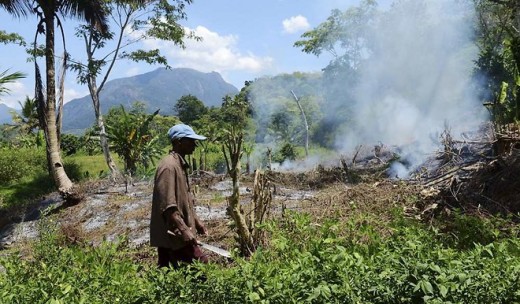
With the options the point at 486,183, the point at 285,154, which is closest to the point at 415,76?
the point at 285,154

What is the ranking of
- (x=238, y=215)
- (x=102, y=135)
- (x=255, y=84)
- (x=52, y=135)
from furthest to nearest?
1. (x=255, y=84)
2. (x=102, y=135)
3. (x=52, y=135)
4. (x=238, y=215)

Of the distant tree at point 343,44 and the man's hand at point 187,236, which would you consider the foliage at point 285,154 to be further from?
the man's hand at point 187,236

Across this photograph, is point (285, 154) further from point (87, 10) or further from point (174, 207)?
point (174, 207)

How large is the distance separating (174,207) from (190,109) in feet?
135

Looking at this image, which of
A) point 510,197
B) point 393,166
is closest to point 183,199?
point 510,197

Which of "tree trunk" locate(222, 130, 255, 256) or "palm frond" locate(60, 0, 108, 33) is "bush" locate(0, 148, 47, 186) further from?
"tree trunk" locate(222, 130, 255, 256)

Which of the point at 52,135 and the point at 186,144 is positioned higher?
the point at 52,135

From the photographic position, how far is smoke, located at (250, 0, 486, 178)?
19328 millimetres

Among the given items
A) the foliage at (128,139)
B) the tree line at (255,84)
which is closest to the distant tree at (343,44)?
the tree line at (255,84)

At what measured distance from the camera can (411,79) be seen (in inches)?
902

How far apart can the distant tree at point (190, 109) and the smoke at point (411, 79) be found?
57.2ft

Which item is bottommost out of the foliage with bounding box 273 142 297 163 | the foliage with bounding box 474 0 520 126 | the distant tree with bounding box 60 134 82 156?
the foliage with bounding box 273 142 297 163

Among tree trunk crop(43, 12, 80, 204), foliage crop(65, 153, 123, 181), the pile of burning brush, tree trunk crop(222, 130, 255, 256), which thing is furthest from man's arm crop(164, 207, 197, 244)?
foliage crop(65, 153, 123, 181)

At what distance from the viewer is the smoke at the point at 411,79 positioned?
63.4 feet
